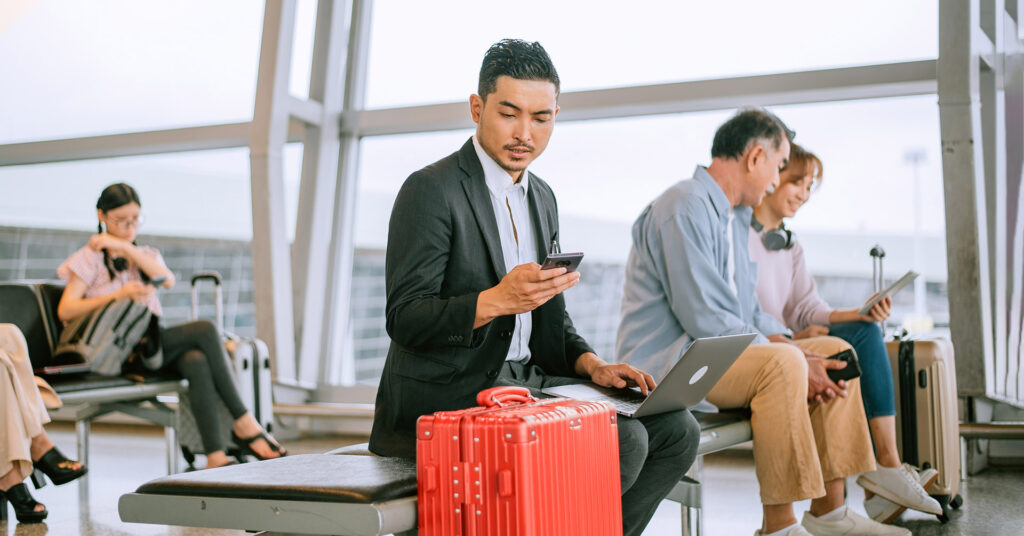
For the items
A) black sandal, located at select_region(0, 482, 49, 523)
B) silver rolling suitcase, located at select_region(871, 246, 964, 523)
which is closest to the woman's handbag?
black sandal, located at select_region(0, 482, 49, 523)

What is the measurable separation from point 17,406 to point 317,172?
2305mm

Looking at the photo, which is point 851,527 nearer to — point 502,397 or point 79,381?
point 502,397

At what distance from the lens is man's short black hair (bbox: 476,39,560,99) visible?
1809 millimetres

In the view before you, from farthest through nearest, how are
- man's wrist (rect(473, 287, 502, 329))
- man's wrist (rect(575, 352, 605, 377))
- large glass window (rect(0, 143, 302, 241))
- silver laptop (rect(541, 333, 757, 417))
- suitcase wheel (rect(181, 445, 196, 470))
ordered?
large glass window (rect(0, 143, 302, 241)) < suitcase wheel (rect(181, 445, 196, 470)) < man's wrist (rect(575, 352, 605, 377)) < silver laptop (rect(541, 333, 757, 417)) < man's wrist (rect(473, 287, 502, 329))

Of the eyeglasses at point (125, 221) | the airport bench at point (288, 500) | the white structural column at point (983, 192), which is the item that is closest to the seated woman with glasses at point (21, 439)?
the eyeglasses at point (125, 221)

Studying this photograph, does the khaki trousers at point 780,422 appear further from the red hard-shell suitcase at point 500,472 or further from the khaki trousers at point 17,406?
the khaki trousers at point 17,406

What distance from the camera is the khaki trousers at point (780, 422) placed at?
7.54ft

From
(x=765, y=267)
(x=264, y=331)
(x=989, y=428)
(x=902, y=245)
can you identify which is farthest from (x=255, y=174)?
(x=989, y=428)

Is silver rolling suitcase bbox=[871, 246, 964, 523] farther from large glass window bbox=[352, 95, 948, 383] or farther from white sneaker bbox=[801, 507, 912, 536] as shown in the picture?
large glass window bbox=[352, 95, 948, 383]

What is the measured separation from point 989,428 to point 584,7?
260cm

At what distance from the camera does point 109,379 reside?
3.52 metres

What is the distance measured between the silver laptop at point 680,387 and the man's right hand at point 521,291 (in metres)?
0.26

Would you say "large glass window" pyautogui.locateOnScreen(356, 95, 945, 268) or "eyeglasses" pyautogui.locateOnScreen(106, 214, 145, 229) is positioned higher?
"large glass window" pyautogui.locateOnScreen(356, 95, 945, 268)

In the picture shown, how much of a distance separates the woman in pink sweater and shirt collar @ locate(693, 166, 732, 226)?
1.86ft
